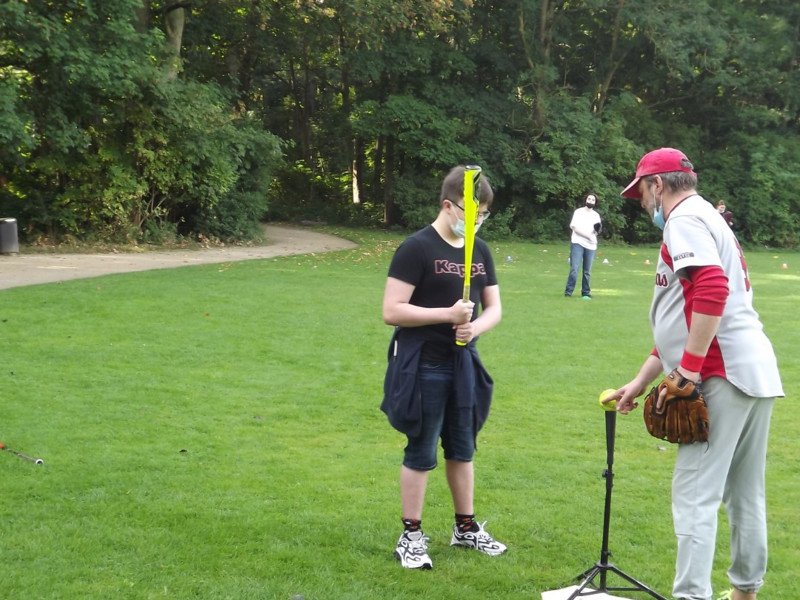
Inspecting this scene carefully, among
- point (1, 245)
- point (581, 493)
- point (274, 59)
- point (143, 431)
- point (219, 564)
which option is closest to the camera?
point (219, 564)

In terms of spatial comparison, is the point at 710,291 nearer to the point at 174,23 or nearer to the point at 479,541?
the point at 479,541

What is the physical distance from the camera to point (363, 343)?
1145 centimetres

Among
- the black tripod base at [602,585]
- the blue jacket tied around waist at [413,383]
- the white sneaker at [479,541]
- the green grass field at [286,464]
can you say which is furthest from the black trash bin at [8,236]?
the black tripod base at [602,585]

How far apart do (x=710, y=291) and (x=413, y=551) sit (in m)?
2.13

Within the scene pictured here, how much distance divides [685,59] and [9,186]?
2554 cm

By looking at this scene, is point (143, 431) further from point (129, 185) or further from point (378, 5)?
point (378, 5)

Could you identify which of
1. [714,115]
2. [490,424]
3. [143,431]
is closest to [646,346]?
[490,424]

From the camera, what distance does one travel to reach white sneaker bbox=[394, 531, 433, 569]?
4742 millimetres

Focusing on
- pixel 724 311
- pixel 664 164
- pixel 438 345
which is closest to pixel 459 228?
pixel 438 345

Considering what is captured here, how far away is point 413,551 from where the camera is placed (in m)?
4.77

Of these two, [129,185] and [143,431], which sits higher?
[129,185]

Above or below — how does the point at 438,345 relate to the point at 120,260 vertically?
above

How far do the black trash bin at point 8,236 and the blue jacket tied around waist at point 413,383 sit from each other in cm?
1827

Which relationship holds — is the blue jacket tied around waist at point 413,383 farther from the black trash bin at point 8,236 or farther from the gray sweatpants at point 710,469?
the black trash bin at point 8,236
